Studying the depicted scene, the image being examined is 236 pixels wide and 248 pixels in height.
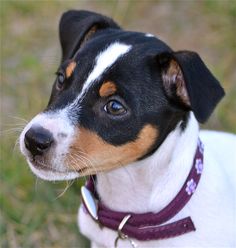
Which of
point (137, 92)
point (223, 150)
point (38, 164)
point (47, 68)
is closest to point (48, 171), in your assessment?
point (38, 164)

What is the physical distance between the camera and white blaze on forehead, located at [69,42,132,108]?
2842 mm

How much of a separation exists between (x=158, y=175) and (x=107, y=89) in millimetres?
446

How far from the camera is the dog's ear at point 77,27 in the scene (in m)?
→ 3.24

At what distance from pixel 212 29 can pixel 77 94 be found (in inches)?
108

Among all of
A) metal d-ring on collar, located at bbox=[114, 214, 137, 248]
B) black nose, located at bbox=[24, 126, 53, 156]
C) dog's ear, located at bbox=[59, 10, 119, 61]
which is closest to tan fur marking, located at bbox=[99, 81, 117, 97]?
black nose, located at bbox=[24, 126, 53, 156]

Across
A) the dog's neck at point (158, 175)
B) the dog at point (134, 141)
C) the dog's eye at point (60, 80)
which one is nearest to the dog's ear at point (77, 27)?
the dog at point (134, 141)

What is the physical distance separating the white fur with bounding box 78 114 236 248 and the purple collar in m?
0.03

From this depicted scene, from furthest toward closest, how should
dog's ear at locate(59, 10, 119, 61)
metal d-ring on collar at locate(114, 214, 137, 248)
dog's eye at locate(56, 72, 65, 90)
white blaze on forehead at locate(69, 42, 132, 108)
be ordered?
dog's ear at locate(59, 10, 119, 61), metal d-ring on collar at locate(114, 214, 137, 248), dog's eye at locate(56, 72, 65, 90), white blaze on forehead at locate(69, 42, 132, 108)

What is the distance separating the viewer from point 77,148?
2785mm

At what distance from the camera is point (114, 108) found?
2846 mm

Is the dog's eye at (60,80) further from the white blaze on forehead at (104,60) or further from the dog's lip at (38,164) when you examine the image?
the dog's lip at (38,164)

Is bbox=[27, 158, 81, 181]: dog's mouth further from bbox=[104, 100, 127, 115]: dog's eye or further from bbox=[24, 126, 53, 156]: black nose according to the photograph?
bbox=[104, 100, 127, 115]: dog's eye

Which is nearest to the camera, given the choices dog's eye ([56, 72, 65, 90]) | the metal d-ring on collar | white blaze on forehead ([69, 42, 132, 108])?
white blaze on forehead ([69, 42, 132, 108])

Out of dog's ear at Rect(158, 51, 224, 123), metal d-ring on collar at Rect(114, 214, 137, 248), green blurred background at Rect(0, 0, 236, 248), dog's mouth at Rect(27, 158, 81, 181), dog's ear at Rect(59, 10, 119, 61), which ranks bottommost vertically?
green blurred background at Rect(0, 0, 236, 248)
